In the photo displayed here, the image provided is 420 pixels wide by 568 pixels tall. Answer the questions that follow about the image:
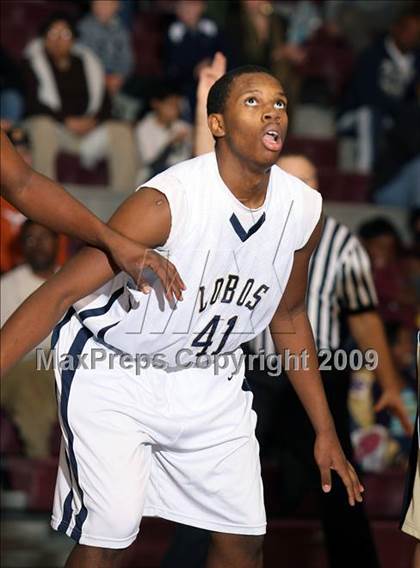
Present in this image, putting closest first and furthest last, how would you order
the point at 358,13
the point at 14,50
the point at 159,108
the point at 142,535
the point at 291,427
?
the point at 291,427, the point at 142,535, the point at 159,108, the point at 14,50, the point at 358,13

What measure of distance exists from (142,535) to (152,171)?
127 inches

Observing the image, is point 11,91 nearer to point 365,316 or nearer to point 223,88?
point 365,316

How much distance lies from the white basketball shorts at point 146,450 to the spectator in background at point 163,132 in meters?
5.00

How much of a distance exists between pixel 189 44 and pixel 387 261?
2.53 m

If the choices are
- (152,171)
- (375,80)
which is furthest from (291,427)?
(375,80)

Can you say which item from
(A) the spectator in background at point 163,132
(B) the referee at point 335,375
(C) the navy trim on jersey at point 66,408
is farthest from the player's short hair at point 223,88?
(A) the spectator in background at point 163,132

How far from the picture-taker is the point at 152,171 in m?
9.11

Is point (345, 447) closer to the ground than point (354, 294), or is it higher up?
closer to the ground

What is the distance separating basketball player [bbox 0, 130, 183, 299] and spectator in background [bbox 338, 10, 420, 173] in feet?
24.0

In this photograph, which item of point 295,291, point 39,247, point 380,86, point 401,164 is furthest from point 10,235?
point 380,86

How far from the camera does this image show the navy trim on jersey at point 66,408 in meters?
4.22

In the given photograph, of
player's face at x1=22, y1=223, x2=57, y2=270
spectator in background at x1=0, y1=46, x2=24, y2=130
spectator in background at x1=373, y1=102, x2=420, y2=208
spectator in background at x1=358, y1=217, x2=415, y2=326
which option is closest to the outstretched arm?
player's face at x1=22, y1=223, x2=57, y2=270

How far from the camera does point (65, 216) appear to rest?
3855mm

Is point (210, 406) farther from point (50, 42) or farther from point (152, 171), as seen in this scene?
point (50, 42)
